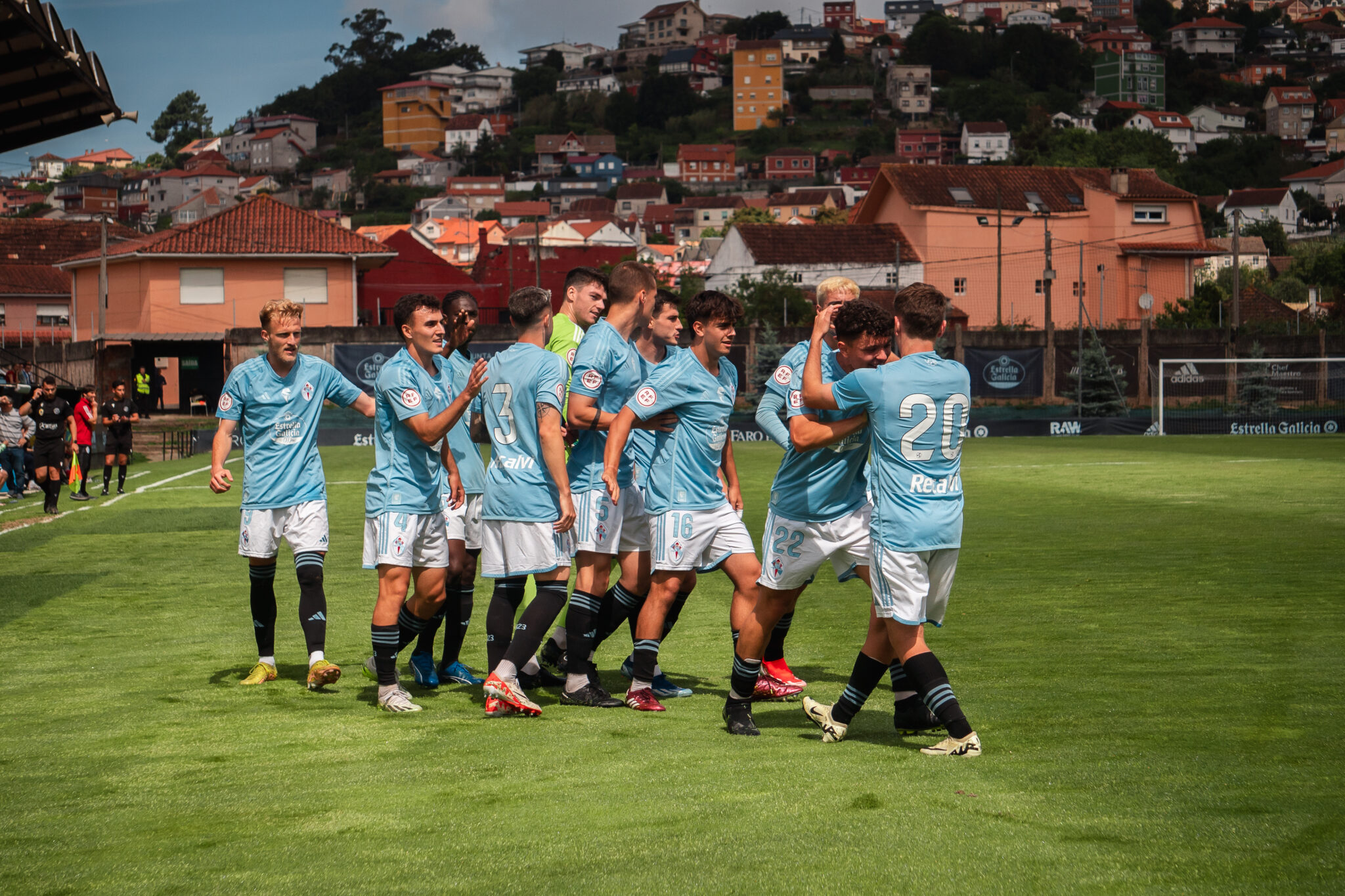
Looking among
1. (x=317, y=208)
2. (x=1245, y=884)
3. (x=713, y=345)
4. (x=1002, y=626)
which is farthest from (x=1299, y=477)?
(x=317, y=208)

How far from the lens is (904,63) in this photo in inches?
7771

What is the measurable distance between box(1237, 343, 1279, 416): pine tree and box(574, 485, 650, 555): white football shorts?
99.8ft

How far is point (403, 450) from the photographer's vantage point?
6363 millimetres

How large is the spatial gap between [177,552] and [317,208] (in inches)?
6365

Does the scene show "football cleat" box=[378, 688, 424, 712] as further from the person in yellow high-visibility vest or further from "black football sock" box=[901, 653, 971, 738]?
the person in yellow high-visibility vest

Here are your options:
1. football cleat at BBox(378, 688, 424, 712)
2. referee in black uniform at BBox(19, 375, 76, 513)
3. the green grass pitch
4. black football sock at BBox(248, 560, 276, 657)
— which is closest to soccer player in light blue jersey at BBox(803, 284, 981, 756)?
the green grass pitch

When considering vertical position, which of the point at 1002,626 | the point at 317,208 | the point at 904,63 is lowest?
the point at 1002,626

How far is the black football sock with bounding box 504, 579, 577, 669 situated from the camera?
6059 millimetres

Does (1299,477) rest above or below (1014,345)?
below

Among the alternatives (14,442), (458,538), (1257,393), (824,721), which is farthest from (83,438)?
(1257,393)

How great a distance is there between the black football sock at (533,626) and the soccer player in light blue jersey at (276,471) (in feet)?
4.29

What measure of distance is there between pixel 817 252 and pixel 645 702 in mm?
56710

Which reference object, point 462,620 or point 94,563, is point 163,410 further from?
point 462,620

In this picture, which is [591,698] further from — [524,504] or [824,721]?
[824,721]
